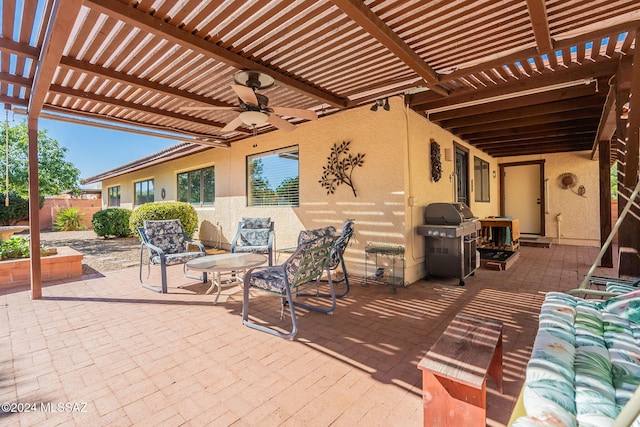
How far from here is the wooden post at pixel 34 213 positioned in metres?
3.98

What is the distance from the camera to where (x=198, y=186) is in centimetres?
934

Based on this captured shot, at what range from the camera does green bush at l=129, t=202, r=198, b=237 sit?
8.05 metres

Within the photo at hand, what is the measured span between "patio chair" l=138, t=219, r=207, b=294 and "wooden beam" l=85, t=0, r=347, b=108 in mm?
2899

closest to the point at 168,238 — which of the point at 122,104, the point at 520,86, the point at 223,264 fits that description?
the point at 223,264

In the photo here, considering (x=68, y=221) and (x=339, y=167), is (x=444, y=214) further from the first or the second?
(x=68, y=221)

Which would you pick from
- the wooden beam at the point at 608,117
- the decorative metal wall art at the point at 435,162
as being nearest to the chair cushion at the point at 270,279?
the decorative metal wall art at the point at 435,162

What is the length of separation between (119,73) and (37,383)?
3396 mm

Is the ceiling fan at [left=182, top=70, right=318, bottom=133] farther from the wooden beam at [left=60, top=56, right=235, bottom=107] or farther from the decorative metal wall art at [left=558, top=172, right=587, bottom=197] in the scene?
the decorative metal wall art at [left=558, top=172, right=587, bottom=197]

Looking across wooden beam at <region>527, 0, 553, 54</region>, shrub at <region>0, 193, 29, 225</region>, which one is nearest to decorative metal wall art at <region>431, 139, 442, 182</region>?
wooden beam at <region>527, 0, 553, 54</region>

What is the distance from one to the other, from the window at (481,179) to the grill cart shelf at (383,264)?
177 inches

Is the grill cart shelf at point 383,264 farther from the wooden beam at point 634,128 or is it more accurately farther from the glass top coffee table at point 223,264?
the wooden beam at point 634,128

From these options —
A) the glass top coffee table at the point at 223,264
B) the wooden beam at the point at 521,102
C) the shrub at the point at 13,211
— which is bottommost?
the glass top coffee table at the point at 223,264

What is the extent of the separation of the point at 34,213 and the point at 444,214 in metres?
6.04

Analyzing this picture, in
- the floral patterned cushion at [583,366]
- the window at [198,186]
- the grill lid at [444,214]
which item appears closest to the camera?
the floral patterned cushion at [583,366]
